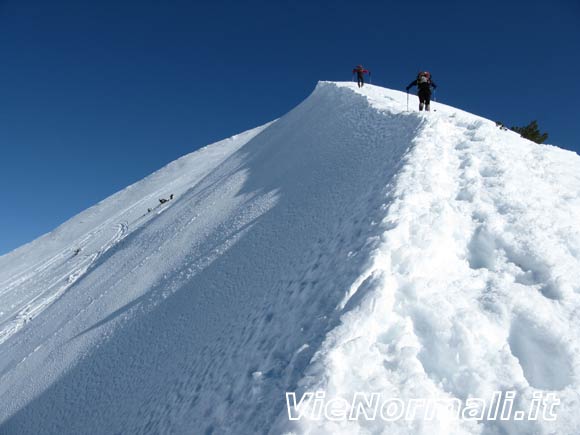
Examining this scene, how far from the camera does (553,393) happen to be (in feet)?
9.80

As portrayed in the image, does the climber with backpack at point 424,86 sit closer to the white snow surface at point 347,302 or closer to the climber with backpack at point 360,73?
the white snow surface at point 347,302

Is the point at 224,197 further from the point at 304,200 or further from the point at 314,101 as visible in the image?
the point at 314,101

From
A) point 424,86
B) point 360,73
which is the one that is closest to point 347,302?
point 424,86

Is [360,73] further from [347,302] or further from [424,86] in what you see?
[347,302]

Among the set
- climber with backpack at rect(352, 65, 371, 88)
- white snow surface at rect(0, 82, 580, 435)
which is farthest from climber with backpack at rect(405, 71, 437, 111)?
climber with backpack at rect(352, 65, 371, 88)

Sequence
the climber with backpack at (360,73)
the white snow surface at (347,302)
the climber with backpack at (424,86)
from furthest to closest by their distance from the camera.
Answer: the climber with backpack at (360,73)
the climber with backpack at (424,86)
the white snow surface at (347,302)

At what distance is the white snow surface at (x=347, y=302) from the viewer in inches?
130

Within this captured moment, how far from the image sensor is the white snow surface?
330 centimetres

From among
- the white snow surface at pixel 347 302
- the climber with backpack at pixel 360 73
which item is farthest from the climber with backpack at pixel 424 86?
the climber with backpack at pixel 360 73

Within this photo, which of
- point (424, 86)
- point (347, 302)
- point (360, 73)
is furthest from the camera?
point (360, 73)

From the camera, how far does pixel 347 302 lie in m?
4.13

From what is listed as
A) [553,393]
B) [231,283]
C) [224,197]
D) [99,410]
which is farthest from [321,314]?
[224,197]

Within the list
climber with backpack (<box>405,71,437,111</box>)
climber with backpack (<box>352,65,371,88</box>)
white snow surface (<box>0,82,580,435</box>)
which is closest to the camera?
white snow surface (<box>0,82,580,435</box>)

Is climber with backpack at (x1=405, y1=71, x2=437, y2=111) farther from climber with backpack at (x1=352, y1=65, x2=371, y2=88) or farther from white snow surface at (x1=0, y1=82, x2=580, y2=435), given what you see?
climber with backpack at (x1=352, y1=65, x2=371, y2=88)
